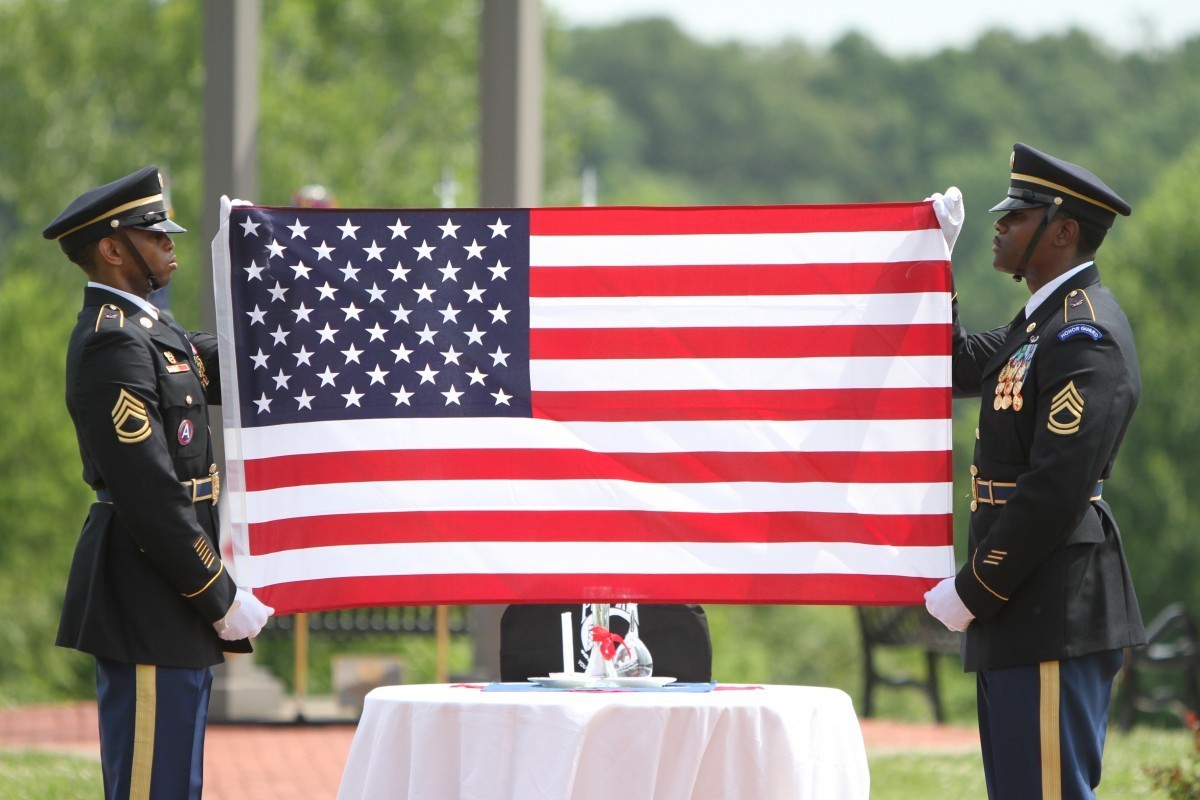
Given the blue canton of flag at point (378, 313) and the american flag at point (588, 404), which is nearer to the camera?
the american flag at point (588, 404)

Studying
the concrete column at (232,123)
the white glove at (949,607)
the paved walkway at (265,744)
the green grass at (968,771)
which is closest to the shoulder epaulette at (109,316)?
the white glove at (949,607)

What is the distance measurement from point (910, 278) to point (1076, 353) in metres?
0.81

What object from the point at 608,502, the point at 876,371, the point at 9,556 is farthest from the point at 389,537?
the point at 9,556

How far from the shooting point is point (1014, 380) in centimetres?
486

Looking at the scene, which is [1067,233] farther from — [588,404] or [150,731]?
[150,731]

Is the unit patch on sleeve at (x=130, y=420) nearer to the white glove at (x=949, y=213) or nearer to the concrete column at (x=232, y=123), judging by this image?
the white glove at (x=949, y=213)

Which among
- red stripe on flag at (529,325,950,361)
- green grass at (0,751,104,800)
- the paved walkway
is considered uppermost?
red stripe on flag at (529,325,950,361)

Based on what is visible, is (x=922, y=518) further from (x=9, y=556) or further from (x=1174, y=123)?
(x=1174, y=123)

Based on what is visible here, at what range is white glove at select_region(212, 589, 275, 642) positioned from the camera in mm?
4953

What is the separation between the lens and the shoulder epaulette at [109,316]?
16.0 ft

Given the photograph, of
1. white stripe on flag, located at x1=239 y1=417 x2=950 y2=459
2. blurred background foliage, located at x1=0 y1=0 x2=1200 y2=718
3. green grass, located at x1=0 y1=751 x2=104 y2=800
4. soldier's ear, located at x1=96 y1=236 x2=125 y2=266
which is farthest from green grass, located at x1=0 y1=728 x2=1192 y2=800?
blurred background foliage, located at x1=0 y1=0 x2=1200 y2=718

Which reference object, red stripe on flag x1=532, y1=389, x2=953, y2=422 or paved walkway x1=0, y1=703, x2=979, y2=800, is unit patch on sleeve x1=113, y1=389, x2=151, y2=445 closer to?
red stripe on flag x1=532, y1=389, x2=953, y2=422

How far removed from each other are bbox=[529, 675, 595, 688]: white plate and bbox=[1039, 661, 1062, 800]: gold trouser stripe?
1.32 meters

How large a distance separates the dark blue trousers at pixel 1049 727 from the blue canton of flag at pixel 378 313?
5.56 feet
